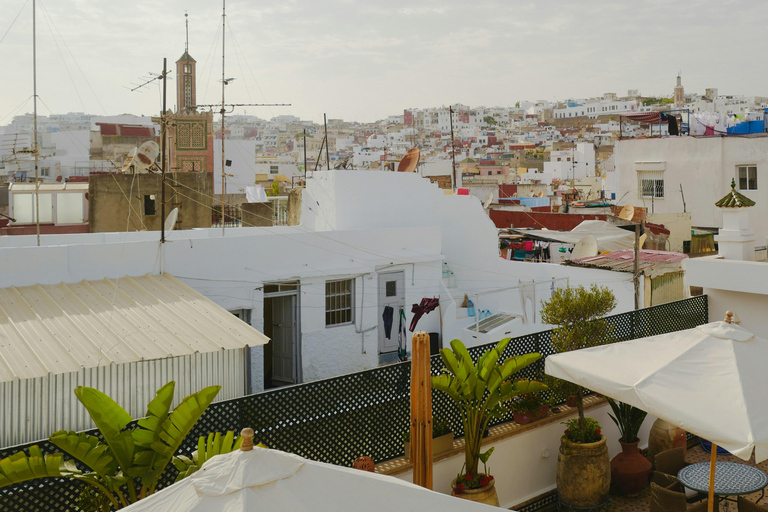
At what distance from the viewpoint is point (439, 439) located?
7.18 metres

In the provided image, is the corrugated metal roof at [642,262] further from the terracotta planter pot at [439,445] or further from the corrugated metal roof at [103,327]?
the corrugated metal roof at [103,327]

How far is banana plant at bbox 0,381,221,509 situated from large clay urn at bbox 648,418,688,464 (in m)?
5.95

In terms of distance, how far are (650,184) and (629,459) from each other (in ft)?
78.9

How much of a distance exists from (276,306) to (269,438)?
7.53 m

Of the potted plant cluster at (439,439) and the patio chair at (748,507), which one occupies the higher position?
the potted plant cluster at (439,439)

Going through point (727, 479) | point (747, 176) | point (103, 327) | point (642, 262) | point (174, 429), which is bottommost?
point (727, 479)

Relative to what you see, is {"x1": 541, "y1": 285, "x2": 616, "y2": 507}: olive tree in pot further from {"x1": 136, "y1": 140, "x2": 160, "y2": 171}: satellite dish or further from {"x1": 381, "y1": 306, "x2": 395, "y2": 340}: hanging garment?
{"x1": 136, "y1": 140, "x2": 160, "y2": 171}: satellite dish

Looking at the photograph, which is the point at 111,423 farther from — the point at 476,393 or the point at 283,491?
the point at 476,393

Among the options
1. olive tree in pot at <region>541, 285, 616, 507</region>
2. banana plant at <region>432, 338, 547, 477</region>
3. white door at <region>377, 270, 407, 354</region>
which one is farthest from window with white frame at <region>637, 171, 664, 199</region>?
banana plant at <region>432, 338, 547, 477</region>

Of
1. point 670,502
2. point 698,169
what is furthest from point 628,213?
point 670,502

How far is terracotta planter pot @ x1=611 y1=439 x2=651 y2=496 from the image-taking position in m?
8.09

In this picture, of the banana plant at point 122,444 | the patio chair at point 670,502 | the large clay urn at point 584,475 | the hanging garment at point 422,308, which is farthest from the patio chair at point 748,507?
the hanging garment at point 422,308

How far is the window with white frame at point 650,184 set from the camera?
96.7 feet

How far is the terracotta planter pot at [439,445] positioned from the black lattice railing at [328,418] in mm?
131
